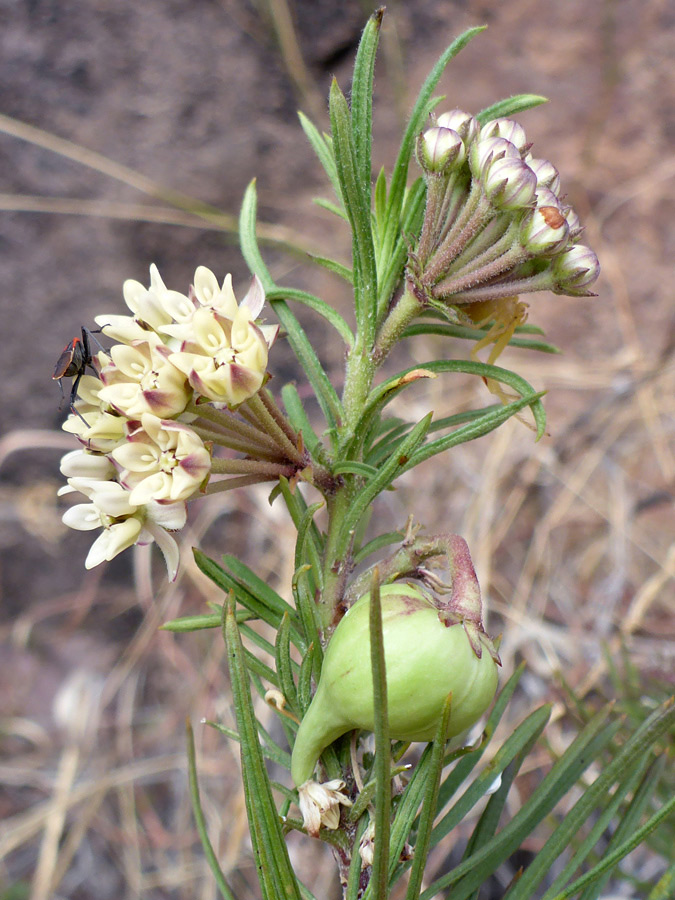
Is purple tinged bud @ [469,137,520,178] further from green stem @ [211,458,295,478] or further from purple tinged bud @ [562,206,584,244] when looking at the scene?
green stem @ [211,458,295,478]

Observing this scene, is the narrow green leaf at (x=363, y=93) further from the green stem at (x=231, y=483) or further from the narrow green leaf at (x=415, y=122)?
the green stem at (x=231, y=483)

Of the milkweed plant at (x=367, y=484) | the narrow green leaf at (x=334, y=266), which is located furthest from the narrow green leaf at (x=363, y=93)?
the narrow green leaf at (x=334, y=266)

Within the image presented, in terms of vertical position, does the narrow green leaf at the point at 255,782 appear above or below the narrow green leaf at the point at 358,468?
below

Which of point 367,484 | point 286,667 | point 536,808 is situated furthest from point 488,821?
point 367,484

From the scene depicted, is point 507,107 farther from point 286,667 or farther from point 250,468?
point 286,667

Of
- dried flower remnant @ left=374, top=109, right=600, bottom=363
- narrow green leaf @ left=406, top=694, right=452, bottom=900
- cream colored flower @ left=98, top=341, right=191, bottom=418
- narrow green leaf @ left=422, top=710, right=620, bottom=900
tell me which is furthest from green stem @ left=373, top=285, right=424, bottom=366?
narrow green leaf @ left=422, top=710, right=620, bottom=900

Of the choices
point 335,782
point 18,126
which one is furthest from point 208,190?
point 335,782

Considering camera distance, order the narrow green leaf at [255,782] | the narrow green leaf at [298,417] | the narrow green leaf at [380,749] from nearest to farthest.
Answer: the narrow green leaf at [380,749] → the narrow green leaf at [255,782] → the narrow green leaf at [298,417]

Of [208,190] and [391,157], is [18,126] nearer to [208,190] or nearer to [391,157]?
[208,190]
